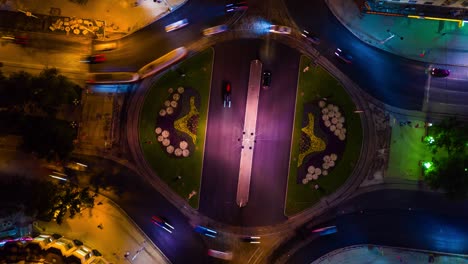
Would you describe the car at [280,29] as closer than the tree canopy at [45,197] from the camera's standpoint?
No

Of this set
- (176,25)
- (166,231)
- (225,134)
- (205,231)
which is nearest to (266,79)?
(225,134)

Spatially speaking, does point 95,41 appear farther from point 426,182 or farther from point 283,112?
point 426,182

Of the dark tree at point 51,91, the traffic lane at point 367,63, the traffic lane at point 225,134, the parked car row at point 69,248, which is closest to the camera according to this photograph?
the parked car row at point 69,248

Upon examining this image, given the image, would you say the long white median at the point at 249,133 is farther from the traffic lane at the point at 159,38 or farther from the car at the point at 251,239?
the traffic lane at the point at 159,38

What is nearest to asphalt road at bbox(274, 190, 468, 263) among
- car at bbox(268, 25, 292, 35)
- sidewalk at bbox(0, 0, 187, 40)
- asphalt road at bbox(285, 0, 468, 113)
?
asphalt road at bbox(285, 0, 468, 113)

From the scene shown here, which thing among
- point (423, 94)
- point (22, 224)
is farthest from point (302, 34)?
point (22, 224)

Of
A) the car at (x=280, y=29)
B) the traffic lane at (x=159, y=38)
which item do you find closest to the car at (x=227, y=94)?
the traffic lane at (x=159, y=38)
